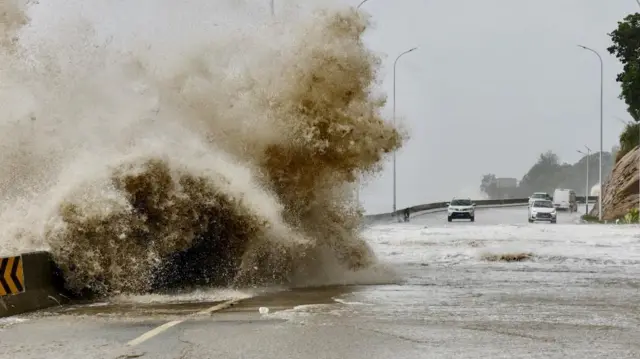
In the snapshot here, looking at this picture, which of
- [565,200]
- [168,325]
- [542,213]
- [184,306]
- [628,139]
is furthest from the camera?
[565,200]

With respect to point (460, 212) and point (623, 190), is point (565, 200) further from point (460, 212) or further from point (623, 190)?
point (460, 212)

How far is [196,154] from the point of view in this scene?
54.5ft

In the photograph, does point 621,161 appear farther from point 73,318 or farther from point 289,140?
point 73,318

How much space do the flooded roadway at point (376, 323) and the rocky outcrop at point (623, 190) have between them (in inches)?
2188

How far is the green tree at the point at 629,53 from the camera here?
258 ft

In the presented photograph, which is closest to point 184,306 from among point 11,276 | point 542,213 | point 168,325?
point 11,276

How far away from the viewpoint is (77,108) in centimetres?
1900

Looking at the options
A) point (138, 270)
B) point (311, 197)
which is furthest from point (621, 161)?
point (138, 270)

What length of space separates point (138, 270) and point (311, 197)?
512 centimetres

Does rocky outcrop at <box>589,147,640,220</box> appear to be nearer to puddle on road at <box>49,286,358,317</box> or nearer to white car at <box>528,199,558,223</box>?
white car at <box>528,199,558,223</box>

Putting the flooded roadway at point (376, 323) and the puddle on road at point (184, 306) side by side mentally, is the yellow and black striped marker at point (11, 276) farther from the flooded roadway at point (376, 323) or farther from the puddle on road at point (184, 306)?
the puddle on road at point (184, 306)

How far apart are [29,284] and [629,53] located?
73062 millimetres

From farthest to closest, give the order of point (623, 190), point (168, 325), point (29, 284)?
point (623, 190) < point (29, 284) < point (168, 325)

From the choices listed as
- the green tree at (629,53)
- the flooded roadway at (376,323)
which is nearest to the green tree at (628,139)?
the green tree at (629,53)
